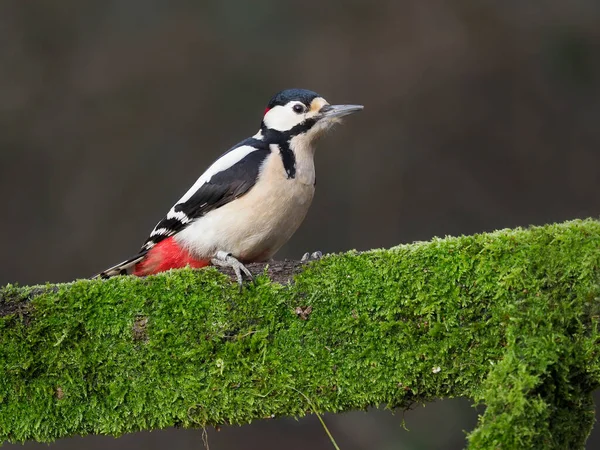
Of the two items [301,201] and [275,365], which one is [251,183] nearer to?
[301,201]

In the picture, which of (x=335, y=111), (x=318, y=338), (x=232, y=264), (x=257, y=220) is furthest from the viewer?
(x=335, y=111)

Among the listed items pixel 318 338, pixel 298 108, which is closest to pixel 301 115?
pixel 298 108

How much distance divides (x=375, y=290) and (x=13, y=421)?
2.99 ft

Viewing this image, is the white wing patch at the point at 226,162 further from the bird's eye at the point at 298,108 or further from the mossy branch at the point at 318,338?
the mossy branch at the point at 318,338

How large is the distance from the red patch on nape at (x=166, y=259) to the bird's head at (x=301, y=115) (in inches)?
19.4

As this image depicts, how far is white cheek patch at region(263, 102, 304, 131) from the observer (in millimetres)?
2918

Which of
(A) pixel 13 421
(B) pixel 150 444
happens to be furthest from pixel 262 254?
(B) pixel 150 444

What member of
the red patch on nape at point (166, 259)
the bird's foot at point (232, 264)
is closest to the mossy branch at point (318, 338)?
the bird's foot at point (232, 264)

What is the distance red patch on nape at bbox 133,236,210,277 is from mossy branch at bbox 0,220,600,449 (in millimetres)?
632

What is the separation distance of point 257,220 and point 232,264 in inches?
15.8

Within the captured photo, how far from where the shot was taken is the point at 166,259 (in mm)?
2828

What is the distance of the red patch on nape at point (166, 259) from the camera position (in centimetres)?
277

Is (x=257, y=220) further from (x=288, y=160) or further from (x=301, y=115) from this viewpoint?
(x=301, y=115)

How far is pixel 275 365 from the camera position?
202cm
